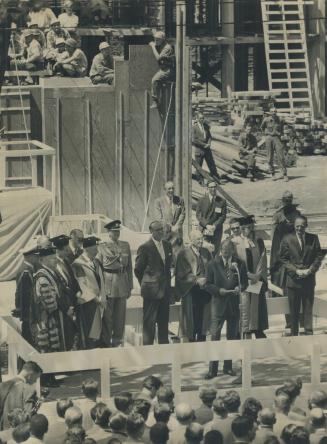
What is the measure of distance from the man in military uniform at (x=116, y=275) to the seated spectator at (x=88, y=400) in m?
3.01

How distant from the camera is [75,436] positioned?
1709 centimetres

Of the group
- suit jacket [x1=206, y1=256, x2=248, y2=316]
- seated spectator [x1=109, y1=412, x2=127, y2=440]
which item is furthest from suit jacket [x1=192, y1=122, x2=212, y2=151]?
seated spectator [x1=109, y1=412, x2=127, y2=440]

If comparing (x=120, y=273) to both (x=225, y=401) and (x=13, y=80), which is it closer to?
(x=225, y=401)

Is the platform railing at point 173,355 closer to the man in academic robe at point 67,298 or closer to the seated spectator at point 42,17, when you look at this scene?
the man in academic robe at point 67,298

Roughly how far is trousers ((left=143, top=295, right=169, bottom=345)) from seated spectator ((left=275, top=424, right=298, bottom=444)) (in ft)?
19.3

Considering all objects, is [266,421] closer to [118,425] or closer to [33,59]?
[118,425]

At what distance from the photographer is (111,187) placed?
31.5 metres

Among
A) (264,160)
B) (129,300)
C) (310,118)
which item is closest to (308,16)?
(310,118)

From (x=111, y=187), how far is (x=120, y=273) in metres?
8.14

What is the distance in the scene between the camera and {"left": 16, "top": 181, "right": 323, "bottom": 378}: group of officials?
73.0 ft

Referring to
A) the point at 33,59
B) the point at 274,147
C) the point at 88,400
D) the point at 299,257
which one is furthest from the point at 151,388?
the point at 274,147

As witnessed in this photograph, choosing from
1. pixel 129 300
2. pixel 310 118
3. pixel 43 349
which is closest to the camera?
pixel 43 349

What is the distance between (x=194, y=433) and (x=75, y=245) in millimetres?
6113

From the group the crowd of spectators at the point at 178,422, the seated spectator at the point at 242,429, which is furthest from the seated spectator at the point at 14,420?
the seated spectator at the point at 242,429
